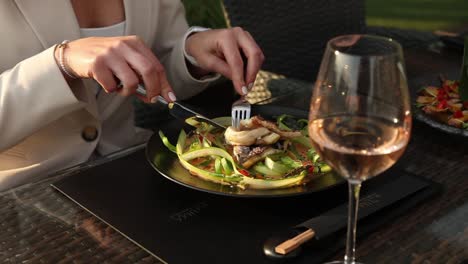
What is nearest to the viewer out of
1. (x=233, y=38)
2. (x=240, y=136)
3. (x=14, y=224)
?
(x=14, y=224)

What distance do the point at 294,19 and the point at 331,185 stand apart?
1.38 metres

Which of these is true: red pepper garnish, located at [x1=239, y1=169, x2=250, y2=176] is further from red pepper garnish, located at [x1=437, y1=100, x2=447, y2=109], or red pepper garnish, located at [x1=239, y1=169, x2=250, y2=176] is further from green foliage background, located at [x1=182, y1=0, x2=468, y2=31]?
green foliage background, located at [x1=182, y1=0, x2=468, y2=31]

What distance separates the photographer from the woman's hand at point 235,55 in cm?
135

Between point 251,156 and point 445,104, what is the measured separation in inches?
19.4

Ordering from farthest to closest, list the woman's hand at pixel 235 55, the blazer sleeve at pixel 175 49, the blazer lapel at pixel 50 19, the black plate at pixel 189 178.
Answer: the blazer sleeve at pixel 175 49 → the blazer lapel at pixel 50 19 → the woman's hand at pixel 235 55 → the black plate at pixel 189 178

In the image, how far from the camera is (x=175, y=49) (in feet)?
5.67

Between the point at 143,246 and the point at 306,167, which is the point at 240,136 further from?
the point at 143,246

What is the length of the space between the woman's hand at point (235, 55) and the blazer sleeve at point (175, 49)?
206mm

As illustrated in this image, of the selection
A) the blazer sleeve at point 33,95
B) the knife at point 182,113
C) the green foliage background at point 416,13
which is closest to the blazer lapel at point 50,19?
the blazer sleeve at point 33,95

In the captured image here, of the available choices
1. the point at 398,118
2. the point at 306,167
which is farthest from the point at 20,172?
the point at 398,118

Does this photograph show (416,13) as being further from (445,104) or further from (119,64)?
(119,64)

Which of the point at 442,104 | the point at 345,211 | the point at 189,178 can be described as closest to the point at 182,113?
the point at 189,178

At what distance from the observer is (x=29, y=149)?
5.00ft

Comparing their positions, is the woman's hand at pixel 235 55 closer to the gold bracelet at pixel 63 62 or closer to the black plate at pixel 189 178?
the black plate at pixel 189 178
